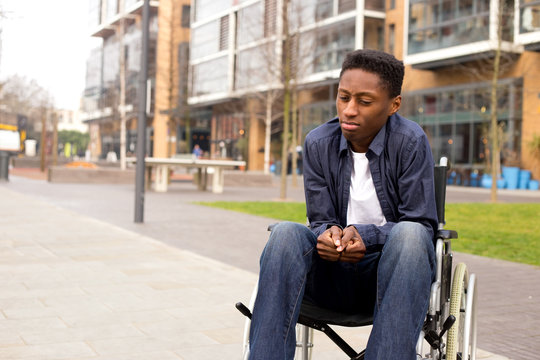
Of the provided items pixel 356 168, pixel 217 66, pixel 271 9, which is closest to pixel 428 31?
pixel 271 9

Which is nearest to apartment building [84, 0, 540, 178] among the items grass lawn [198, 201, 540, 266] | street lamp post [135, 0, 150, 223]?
grass lawn [198, 201, 540, 266]

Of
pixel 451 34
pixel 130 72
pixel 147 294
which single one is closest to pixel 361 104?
pixel 147 294

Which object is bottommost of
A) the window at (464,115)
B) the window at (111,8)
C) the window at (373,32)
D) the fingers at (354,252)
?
the fingers at (354,252)

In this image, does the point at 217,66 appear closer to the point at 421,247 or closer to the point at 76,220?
the point at 76,220

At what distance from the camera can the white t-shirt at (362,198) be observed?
9.66ft

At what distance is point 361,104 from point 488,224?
10.1m

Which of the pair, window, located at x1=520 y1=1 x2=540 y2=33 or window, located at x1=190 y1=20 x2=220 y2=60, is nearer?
window, located at x1=520 y1=1 x2=540 y2=33

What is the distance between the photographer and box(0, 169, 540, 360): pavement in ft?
13.4

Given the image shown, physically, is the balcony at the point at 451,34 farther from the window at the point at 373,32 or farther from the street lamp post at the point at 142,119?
the street lamp post at the point at 142,119

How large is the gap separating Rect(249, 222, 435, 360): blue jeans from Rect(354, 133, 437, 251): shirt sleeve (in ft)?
0.35

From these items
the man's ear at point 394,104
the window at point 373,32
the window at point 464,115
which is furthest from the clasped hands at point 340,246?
the window at point 373,32

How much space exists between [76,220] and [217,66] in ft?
134

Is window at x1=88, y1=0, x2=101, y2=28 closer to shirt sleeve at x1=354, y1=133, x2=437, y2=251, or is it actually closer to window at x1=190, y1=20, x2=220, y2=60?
window at x1=190, y1=20, x2=220, y2=60

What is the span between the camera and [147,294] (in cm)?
551
